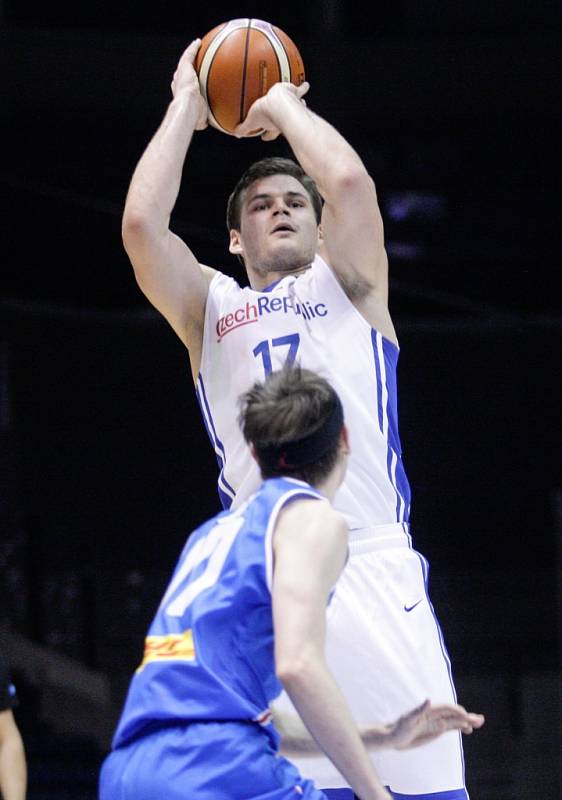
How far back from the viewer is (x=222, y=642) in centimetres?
278

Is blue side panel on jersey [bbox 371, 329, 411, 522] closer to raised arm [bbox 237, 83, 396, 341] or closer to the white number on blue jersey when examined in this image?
raised arm [bbox 237, 83, 396, 341]

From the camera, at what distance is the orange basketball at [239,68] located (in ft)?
14.5

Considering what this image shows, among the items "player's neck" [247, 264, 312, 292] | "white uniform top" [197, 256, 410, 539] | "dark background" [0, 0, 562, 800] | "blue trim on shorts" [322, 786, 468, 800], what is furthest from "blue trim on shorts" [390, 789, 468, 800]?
"dark background" [0, 0, 562, 800]

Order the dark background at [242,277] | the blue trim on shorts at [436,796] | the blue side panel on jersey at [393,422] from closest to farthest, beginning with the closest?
the blue trim on shorts at [436,796] → the blue side panel on jersey at [393,422] → the dark background at [242,277]

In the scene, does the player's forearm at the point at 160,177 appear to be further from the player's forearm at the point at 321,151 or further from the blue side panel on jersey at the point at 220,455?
the blue side panel on jersey at the point at 220,455

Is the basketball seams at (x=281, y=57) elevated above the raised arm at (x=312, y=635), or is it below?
above

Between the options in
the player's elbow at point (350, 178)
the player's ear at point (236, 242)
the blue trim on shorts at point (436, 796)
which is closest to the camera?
the blue trim on shorts at point (436, 796)

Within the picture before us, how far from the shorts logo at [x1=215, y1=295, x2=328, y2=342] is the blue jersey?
140 cm

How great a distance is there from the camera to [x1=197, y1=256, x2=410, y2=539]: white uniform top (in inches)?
159

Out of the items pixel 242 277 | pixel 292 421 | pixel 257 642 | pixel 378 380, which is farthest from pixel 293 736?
pixel 242 277

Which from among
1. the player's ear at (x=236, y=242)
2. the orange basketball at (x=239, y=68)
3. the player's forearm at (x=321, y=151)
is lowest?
the player's ear at (x=236, y=242)

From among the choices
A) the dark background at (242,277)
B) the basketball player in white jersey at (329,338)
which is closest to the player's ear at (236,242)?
the basketball player in white jersey at (329,338)

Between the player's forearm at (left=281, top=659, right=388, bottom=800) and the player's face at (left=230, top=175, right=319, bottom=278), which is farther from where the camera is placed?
the player's face at (left=230, top=175, right=319, bottom=278)

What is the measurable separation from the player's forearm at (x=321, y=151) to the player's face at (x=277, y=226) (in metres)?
0.26
